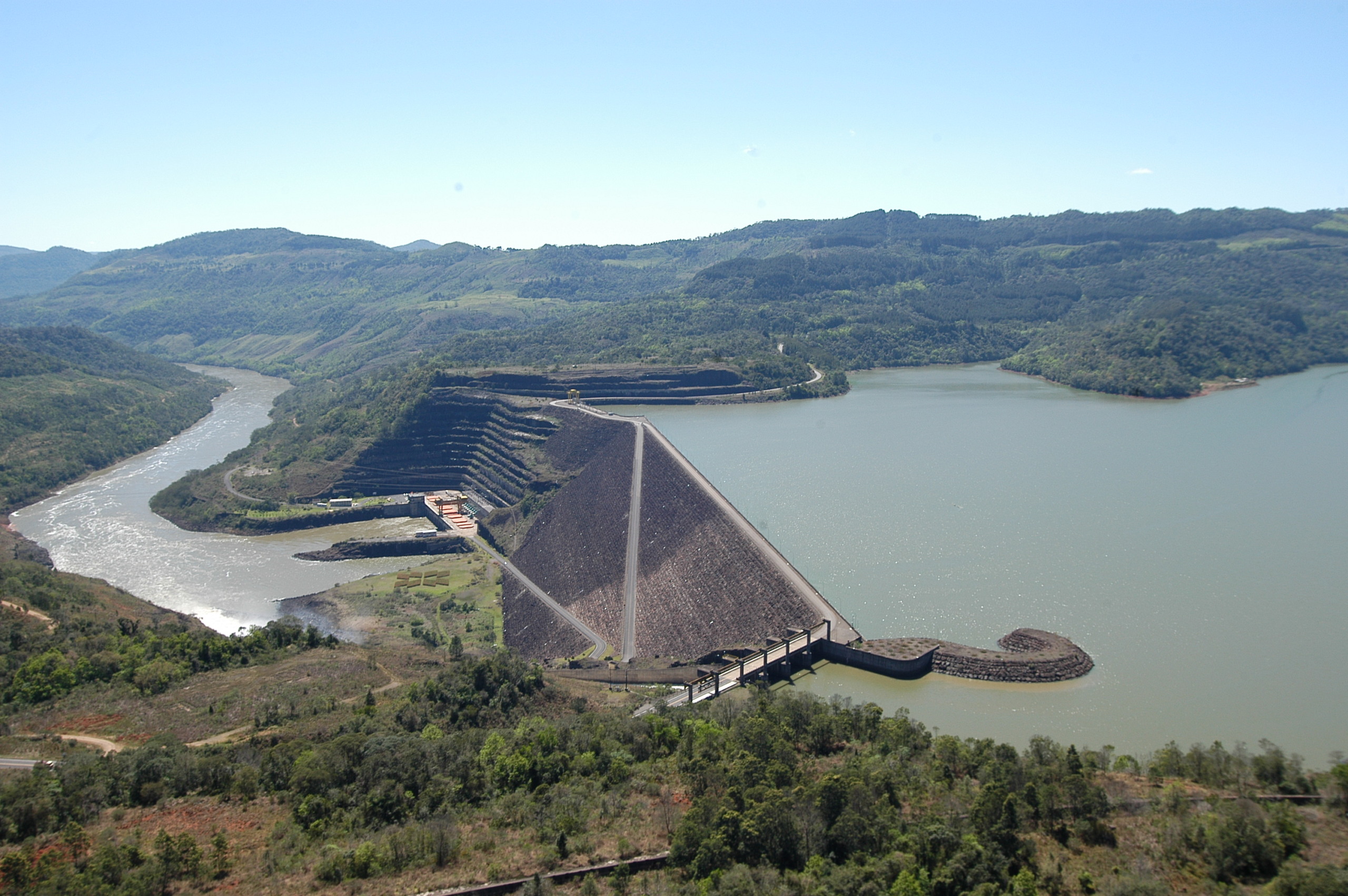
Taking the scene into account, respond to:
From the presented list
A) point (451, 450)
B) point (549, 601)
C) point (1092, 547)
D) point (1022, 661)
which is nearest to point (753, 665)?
point (1022, 661)

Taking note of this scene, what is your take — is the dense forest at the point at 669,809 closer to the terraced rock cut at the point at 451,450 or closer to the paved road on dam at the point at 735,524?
the paved road on dam at the point at 735,524

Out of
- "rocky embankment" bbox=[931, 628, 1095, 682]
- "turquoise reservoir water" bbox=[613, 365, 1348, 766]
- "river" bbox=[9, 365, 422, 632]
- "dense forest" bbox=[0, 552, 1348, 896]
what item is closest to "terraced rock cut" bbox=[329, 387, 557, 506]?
"river" bbox=[9, 365, 422, 632]

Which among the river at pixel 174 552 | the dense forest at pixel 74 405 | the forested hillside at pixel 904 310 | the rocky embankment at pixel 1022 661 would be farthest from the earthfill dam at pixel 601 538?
the dense forest at pixel 74 405

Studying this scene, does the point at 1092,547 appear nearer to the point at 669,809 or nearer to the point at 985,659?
the point at 985,659

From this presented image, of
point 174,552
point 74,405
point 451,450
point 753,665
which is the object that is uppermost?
point 74,405

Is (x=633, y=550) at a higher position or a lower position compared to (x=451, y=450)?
lower

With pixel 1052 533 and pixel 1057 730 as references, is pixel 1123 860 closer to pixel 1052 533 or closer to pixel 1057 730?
pixel 1057 730
